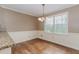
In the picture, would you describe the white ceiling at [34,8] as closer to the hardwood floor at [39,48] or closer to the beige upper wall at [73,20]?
the beige upper wall at [73,20]

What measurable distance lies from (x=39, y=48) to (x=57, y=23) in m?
0.47

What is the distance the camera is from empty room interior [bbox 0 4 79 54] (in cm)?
109

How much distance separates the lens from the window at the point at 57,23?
3.79 ft

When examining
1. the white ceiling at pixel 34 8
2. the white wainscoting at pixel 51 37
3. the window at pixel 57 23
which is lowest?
the white wainscoting at pixel 51 37

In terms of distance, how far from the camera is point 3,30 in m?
1.09

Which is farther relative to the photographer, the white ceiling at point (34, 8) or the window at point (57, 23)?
the window at point (57, 23)

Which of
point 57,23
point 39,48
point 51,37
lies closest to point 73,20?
point 57,23

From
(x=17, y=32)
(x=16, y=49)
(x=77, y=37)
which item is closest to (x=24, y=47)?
(x=16, y=49)

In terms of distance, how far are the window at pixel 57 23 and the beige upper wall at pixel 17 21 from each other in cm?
19

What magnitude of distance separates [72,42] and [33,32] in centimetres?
61

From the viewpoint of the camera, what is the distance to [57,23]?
1.20 metres

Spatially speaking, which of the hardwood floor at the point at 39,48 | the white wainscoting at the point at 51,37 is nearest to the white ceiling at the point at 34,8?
the white wainscoting at the point at 51,37

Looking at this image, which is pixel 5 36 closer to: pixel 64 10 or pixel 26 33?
pixel 26 33

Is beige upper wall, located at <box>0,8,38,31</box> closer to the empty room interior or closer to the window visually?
the empty room interior
